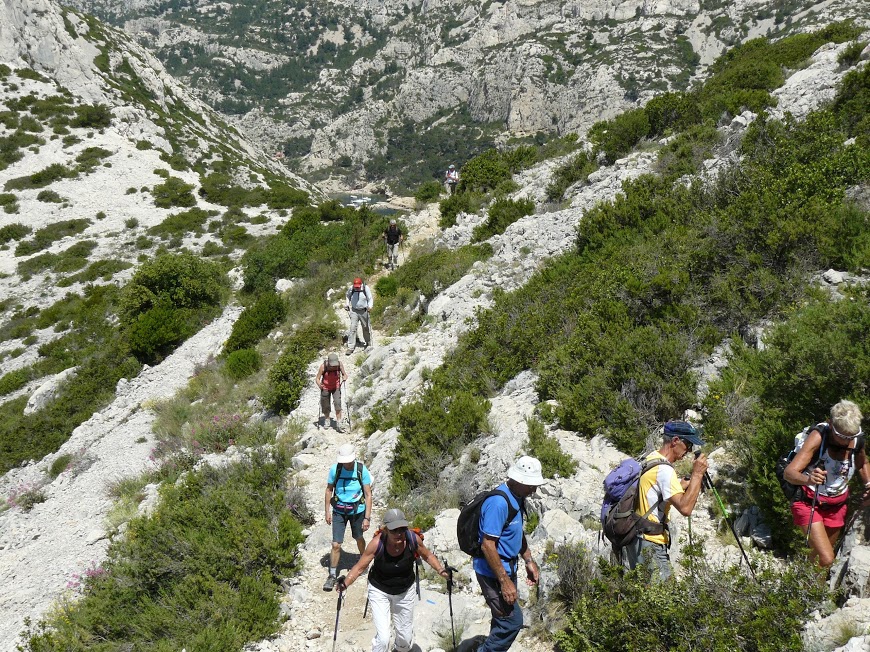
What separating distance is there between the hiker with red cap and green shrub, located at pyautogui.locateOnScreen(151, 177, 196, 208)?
27180mm

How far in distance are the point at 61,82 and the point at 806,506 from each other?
57120mm

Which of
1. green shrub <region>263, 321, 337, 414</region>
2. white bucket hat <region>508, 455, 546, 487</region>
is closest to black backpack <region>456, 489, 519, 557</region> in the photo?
white bucket hat <region>508, 455, 546, 487</region>

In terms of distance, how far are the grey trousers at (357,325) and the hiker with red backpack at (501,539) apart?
9076 mm

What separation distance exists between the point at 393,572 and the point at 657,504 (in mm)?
2231

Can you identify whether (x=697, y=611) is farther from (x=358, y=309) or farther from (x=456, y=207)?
(x=456, y=207)

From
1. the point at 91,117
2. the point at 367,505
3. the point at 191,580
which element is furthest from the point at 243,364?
the point at 91,117

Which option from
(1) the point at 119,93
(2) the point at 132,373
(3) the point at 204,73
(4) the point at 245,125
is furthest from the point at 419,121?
(2) the point at 132,373

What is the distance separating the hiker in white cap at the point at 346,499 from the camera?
225 inches

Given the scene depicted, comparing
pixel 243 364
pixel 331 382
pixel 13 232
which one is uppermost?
pixel 13 232

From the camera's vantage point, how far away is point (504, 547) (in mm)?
3686

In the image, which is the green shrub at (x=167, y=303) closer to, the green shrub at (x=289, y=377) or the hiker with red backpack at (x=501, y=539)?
the green shrub at (x=289, y=377)

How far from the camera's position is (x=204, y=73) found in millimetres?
140125

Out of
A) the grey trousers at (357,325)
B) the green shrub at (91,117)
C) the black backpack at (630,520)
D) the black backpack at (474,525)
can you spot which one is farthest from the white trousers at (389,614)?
the green shrub at (91,117)

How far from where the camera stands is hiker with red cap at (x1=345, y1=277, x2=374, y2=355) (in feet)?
39.9
